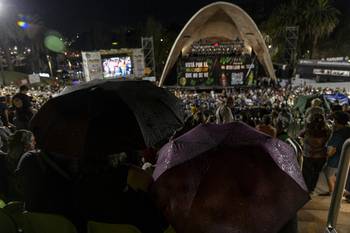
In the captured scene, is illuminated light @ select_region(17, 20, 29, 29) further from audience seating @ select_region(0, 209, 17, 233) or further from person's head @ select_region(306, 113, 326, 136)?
audience seating @ select_region(0, 209, 17, 233)

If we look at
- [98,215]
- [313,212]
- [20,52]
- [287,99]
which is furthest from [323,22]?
[20,52]

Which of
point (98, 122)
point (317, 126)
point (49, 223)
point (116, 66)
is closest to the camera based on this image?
point (49, 223)

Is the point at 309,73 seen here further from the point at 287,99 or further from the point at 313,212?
the point at 313,212

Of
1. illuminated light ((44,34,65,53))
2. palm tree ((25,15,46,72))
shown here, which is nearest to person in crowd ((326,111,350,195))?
palm tree ((25,15,46,72))

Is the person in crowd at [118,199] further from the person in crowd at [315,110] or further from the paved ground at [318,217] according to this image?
the person in crowd at [315,110]

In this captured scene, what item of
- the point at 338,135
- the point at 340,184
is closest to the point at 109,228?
the point at 340,184

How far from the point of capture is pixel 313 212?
3359mm

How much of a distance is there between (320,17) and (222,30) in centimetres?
1067

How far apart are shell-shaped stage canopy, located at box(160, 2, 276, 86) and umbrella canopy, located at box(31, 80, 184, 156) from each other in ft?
86.3

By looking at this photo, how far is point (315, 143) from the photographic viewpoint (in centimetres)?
409

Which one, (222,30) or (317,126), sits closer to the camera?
(317,126)

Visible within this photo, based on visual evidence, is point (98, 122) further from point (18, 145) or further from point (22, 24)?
point (22, 24)

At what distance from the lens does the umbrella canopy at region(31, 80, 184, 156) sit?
228 centimetres

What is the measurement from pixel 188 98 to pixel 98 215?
571 inches
